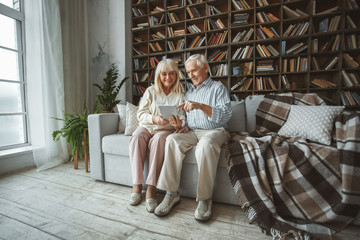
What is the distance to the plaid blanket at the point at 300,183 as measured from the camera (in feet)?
3.12

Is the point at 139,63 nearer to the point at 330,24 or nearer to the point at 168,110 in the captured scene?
the point at 168,110

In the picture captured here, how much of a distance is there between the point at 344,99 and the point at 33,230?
11.4ft

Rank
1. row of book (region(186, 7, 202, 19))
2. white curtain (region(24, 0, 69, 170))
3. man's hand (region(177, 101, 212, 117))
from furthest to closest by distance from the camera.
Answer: row of book (region(186, 7, 202, 19)) → white curtain (region(24, 0, 69, 170)) → man's hand (region(177, 101, 212, 117))

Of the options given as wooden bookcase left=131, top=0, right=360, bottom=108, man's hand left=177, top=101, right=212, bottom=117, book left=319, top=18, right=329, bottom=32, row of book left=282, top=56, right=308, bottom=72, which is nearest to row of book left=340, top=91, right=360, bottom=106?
wooden bookcase left=131, top=0, right=360, bottom=108

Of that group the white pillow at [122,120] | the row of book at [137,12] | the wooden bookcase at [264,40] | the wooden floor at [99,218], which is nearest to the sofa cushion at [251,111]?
Answer: the wooden floor at [99,218]

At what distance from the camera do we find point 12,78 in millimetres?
2250

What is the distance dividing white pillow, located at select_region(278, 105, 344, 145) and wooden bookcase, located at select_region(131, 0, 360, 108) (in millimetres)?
1319

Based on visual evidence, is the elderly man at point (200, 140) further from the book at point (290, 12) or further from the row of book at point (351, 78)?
the row of book at point (351, 78)

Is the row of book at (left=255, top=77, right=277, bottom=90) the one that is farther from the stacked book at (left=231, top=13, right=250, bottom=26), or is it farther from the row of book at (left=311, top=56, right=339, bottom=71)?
the stacked book at (left=231, top=13, right=250, bottom=26)

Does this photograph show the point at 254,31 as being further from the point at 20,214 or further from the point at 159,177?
the point at 20,214

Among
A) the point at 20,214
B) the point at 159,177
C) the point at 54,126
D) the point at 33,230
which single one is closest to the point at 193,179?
the point at 159,177

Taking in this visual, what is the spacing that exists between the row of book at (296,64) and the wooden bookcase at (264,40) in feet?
0.04

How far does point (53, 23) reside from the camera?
90.7 inches

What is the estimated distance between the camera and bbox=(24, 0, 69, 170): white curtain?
2139 millimetres
